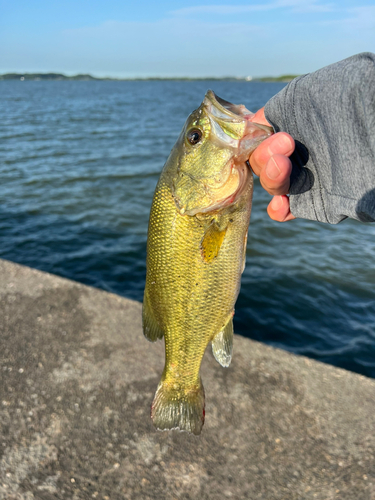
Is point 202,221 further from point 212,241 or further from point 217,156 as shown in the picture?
point 217,156

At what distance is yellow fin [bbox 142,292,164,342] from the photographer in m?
2.48

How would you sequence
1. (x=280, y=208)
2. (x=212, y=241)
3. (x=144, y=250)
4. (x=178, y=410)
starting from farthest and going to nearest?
(x=144, y=250) → (x=280, y=208) → (x=178, y=410) → (x=212, y=241)

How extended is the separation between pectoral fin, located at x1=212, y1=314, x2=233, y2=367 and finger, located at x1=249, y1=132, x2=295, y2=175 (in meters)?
1.06

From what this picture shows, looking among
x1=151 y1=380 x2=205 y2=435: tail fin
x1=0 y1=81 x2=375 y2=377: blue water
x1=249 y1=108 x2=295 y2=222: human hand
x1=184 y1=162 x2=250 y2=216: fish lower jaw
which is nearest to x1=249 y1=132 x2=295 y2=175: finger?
x1=249 y1=108 x2=295 y2=222: human hand

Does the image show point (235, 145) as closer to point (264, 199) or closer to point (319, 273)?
point (319, 273)

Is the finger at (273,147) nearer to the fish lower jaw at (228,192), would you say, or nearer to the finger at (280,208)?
the fish lower jaw at (228,192)

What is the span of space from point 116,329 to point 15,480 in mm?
1687

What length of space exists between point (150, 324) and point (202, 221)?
0.81 metres

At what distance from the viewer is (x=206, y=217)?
2.18m

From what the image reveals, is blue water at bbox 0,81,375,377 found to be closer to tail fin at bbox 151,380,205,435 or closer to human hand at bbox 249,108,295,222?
tail fin at bbox 151,380,205,435

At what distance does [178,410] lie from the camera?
2492mm

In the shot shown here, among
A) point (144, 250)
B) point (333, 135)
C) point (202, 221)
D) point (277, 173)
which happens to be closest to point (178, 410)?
point (202, 221)

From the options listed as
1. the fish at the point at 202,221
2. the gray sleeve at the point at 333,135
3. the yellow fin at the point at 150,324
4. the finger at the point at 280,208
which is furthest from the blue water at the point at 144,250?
the gray sleeve at the point at 333,135

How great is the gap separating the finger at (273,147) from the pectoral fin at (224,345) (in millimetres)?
1064
